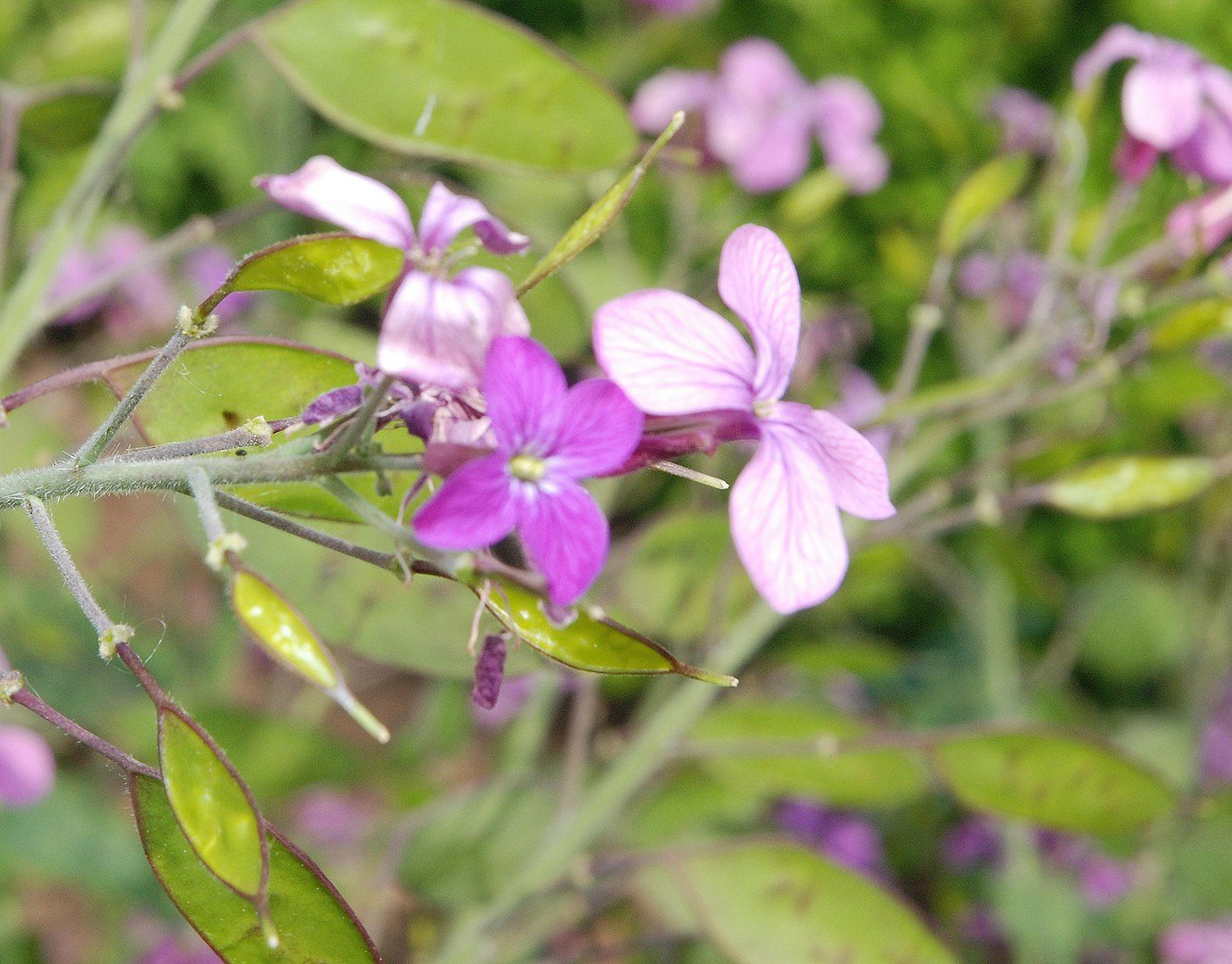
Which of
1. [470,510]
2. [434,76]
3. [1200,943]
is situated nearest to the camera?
[470,510]

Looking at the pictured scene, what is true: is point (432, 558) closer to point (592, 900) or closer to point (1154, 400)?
point (592, 900)

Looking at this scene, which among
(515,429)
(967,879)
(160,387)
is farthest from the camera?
(967,879)

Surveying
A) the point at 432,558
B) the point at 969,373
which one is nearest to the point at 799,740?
the point at 969,373

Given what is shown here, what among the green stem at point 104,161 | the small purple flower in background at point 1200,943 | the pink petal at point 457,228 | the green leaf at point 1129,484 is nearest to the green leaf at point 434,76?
the green stem at point 104,161

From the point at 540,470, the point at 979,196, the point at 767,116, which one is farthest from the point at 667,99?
the point at 540,470

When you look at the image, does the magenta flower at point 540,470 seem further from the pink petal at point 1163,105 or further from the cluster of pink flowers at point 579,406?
the pink petal at point 1163,105

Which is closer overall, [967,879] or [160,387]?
[160,387]

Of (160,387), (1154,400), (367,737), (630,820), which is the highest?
(160,387)

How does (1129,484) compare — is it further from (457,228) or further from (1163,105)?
(457,228)
